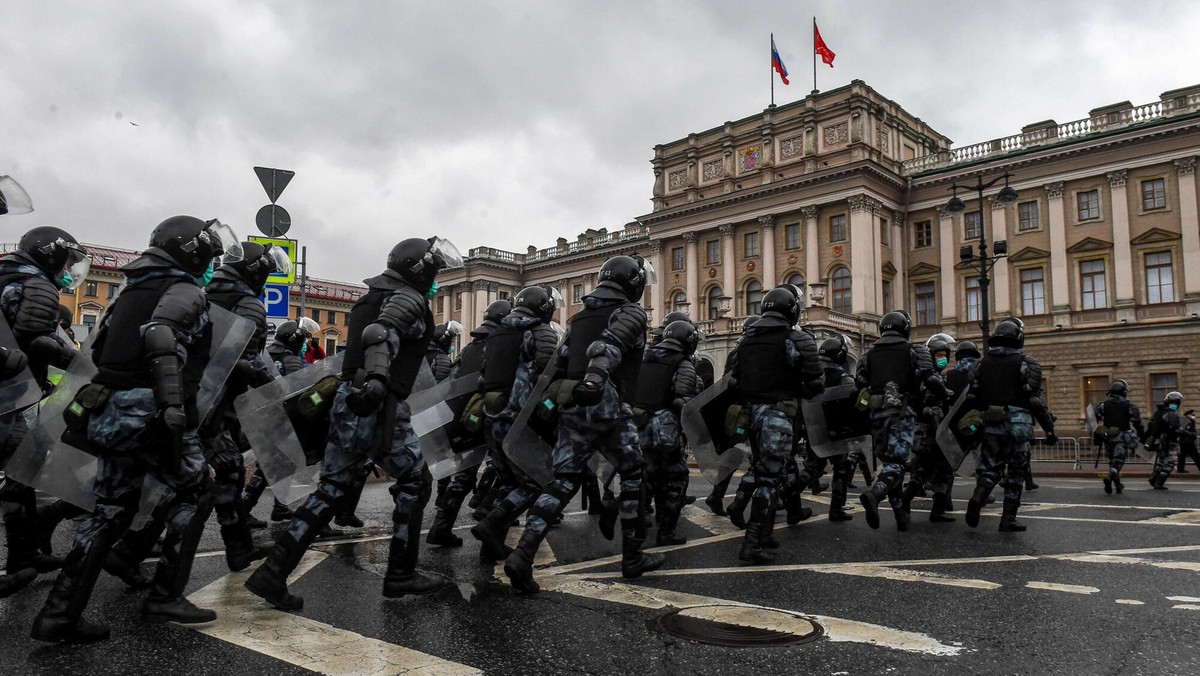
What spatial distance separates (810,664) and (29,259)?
17.7 ft

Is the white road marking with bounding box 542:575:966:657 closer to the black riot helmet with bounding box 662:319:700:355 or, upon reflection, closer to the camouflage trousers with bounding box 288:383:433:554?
the camouflage trousers with bounding box 288:383:433:554

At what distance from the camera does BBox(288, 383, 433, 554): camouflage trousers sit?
4582 mm

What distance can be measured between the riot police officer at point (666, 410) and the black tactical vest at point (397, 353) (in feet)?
9.08

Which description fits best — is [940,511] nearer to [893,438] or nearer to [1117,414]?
[893,438]

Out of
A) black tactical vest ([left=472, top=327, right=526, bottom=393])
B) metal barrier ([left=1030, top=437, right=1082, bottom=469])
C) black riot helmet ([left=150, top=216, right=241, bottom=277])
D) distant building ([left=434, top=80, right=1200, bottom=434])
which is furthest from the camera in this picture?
distant building ([left=434, top=80, right=1200, bottom=434])

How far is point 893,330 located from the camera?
853cm

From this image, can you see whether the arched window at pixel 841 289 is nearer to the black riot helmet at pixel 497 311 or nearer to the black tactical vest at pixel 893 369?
the black tactical vest at pixel 893 369

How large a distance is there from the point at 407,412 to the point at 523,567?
3.92 feet

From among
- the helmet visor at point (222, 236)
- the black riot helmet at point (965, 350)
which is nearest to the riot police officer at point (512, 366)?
the helmet visor at point (222, 236)

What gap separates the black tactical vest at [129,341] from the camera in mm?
4070

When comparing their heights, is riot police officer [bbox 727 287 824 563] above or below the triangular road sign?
below

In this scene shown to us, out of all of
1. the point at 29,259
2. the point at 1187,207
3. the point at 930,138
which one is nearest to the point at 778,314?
the point at 29,259

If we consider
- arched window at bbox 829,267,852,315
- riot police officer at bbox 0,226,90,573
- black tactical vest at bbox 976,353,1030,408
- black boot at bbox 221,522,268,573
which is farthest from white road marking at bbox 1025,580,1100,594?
arched window at bbox 829,267,852,315

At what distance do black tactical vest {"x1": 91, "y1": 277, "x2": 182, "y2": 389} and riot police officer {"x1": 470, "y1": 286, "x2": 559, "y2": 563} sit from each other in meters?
2.68
